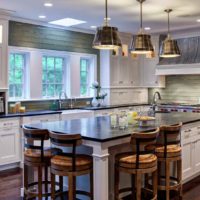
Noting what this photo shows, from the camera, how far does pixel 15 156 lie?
17.5 feet

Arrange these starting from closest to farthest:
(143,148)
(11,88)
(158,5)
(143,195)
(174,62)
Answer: (143,148)
(143,195)
(158,5)
(11,88)
(174,62)

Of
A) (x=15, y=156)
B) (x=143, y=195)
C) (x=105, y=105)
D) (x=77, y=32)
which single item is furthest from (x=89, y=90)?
(x=143, y=195)

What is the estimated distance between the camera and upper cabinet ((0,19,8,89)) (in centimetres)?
541

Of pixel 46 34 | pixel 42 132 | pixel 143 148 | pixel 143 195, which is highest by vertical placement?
Answer: pixel 46 34

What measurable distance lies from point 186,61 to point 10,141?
4526 mm

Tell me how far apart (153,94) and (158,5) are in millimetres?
3739

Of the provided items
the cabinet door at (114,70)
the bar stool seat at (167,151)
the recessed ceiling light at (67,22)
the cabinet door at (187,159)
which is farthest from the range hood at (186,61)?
the bar stool seat at (167,151)

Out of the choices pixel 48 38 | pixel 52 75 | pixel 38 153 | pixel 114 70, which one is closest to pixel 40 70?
pixel 52 75

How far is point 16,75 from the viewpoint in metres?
6.23

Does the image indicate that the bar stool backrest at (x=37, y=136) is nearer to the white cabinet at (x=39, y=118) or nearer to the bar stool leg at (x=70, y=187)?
the bar stool leg at (x=70, y=187)

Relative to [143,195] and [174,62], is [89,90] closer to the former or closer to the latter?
[174,62]

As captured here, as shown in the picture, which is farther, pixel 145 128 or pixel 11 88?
pixel 11 88

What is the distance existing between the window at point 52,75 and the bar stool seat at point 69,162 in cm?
368

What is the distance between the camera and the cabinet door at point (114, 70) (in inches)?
298
